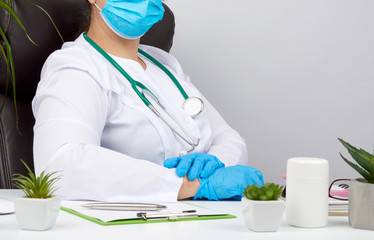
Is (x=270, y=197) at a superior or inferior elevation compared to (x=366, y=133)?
superior

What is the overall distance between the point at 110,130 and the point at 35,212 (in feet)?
2.32

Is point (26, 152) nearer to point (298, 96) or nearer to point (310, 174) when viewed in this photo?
point (310, 174)

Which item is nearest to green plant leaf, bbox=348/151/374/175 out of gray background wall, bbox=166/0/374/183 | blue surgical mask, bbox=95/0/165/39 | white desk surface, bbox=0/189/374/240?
white desk surface, bbox=0/189/374/240

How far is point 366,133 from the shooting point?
2.34 m

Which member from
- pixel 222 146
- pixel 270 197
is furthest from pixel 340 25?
pixel 270 197

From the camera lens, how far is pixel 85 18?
178cm

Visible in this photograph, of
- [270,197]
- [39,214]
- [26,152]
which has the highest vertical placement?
[270,197]

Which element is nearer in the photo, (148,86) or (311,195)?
(311,195)

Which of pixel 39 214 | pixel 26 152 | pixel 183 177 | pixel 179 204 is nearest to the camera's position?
pixel 39 214

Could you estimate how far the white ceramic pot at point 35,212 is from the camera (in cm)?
82

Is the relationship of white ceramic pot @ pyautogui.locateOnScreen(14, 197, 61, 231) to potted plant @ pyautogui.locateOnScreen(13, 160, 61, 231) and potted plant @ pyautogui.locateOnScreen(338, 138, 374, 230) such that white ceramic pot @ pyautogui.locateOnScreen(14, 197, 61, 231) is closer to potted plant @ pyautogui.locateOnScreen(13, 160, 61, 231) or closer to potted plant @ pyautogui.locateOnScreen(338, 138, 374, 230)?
potted plant @ pyautogui.locateOnScreen(13, 160, 61, 231)

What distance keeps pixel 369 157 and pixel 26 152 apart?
1059 millimetres

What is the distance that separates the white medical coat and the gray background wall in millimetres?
424

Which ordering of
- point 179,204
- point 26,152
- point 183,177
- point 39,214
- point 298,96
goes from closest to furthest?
point 39,214 < point 179,204 < point 183,177 < point 26,152 < point 298,96
